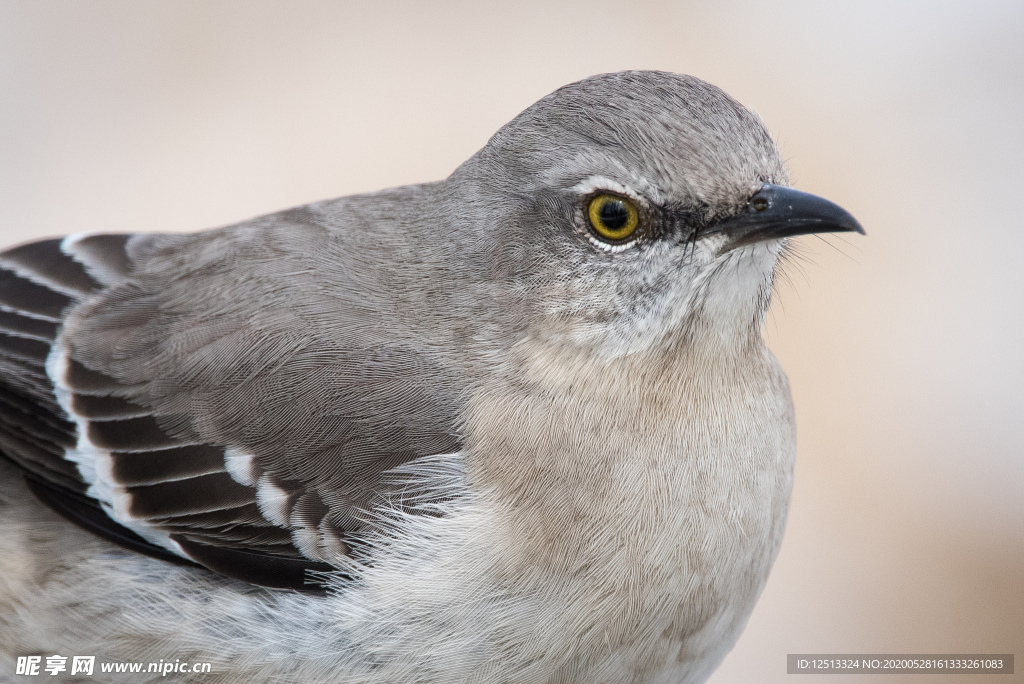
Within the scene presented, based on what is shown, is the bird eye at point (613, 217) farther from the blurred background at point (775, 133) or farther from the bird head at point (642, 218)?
the blurred background at point (775, 133)

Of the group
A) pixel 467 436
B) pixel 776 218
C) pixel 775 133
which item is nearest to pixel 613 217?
pixel 776 218

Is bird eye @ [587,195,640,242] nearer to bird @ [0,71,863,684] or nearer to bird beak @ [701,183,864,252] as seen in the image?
bird @ [0,71,863,684]

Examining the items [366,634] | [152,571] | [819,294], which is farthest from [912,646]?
[152,571]

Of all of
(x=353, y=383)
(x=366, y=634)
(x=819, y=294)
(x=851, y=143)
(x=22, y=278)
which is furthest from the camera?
(x=851, y=143)

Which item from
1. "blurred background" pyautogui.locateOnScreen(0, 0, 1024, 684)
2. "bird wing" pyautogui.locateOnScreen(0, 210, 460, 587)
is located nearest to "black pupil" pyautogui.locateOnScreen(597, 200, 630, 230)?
"bird wing" pyautogui.locateOnScreen(0, 210, 460, 587)

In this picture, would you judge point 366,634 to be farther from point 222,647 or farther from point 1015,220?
point 1015,220

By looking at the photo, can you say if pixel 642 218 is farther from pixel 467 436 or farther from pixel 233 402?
pixel 233 402
